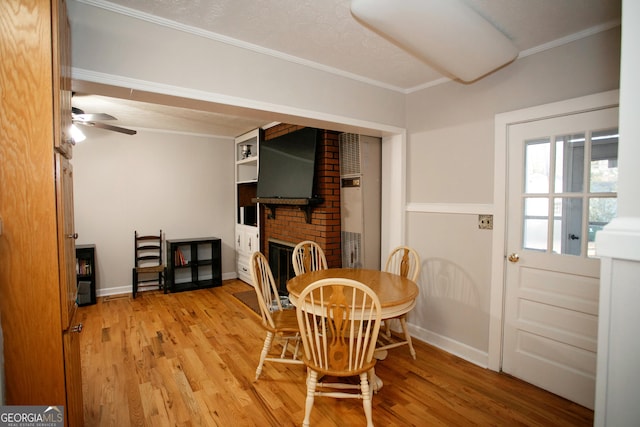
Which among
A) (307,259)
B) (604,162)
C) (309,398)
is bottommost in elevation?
(309,398)

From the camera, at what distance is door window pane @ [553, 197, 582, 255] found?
2.08 meters

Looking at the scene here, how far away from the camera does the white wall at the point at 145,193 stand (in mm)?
4398

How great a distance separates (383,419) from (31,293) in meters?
1.91

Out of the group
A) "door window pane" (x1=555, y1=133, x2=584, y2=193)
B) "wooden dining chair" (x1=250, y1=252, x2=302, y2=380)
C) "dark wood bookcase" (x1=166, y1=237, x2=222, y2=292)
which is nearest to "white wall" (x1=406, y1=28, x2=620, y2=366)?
"door window pane" (x1=555, y1=133, x2=584, y2=193)

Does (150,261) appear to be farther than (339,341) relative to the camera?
Yes

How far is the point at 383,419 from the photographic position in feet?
6.35

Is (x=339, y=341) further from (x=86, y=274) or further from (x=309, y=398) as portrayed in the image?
(x=86, y=274)

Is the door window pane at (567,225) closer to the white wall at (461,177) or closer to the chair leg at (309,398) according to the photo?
the white wall at (461,177)

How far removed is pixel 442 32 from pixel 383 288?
1.64 m

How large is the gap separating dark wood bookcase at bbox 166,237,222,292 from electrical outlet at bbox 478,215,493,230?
3800mm

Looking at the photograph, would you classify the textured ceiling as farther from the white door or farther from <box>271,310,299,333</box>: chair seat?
<box>271,310,299,333</box>: chair seat

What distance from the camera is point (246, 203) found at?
5.32 meters

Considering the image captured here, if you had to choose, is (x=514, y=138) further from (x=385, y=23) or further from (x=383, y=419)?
(x=383, y=419)

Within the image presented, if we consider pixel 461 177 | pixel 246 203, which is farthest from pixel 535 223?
pixel 246 203
